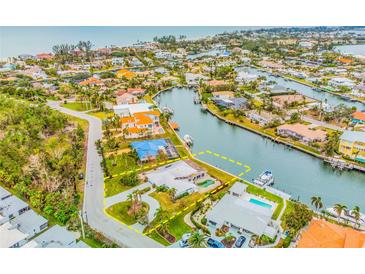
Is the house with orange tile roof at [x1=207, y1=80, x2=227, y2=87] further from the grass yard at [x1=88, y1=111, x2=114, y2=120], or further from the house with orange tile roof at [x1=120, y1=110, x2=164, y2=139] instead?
the grass yard at [x1=88, y1=111, x2=114, y2=120]

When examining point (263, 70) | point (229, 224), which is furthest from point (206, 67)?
point (229, 224)

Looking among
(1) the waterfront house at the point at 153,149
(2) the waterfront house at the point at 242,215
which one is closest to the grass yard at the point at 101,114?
(1) the waterfront house at the point at 153,149

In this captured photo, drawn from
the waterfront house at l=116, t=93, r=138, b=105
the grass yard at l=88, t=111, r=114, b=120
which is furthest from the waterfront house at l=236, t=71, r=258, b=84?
the grass yard at l=88, t=111, r=114, b=120

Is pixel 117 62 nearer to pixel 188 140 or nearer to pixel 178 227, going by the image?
pixel 188 140

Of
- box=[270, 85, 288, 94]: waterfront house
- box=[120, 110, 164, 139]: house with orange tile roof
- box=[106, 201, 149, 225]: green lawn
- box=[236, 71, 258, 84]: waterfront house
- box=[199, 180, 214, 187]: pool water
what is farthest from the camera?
box=[236, 71, 258, 84]: waterfront house

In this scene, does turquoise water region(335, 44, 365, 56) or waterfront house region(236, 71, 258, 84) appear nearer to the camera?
waterfront house region(236, 71, 258, 84)

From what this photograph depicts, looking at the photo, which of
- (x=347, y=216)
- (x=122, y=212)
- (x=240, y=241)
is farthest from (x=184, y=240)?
(x=347, y=216)
